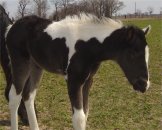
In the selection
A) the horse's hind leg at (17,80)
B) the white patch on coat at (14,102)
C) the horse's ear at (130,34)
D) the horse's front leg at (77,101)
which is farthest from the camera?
the white patch on coat at (14,102)

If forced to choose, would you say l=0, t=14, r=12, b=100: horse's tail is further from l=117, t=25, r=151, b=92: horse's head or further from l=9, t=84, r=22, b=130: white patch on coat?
l=117, t=25, r=151, b=92: horse's head

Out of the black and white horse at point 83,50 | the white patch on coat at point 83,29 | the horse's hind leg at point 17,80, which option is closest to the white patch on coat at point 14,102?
the horse's hind leg at point 17,80

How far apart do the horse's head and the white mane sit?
0.19 m

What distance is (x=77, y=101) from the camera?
3623 mm

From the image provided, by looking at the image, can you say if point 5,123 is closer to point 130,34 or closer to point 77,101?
point 77,101

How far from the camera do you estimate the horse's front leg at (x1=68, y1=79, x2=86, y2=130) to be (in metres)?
3.60

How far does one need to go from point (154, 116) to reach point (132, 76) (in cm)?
231

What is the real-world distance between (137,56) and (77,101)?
0.79m

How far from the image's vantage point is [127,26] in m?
3.59

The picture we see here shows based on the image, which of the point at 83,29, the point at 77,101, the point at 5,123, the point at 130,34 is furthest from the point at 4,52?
the point at 130,34

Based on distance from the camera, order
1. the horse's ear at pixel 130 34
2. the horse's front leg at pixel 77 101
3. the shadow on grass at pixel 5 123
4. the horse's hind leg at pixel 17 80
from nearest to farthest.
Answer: the horse's ear at pixel 130 34
the horse's front leg at pixel 77 101
the horse's hind leg at pixel 17 80
the shadow on grass at pixel 5 123

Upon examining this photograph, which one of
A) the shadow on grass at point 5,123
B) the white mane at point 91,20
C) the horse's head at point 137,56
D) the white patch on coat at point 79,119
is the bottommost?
the shadow on grass at point 5,123

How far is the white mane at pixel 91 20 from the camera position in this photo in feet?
12.1

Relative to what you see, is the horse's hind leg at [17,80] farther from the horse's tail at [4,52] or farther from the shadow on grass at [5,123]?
the shadow on grass at [5,123]
